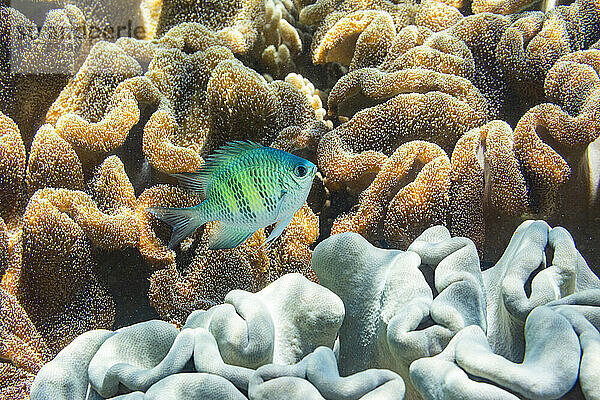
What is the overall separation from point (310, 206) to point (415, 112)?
1.74 ft

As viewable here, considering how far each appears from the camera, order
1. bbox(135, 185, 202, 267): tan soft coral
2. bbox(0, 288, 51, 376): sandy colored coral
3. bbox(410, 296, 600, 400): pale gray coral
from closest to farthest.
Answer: bbox(410, 296, 600, 400): pale gray coral
bbox(0, 288, 51, 376): sandy colored coral
bbox(135, 185, 202, 267): tan soft coral

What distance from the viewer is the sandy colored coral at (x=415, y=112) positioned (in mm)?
1692

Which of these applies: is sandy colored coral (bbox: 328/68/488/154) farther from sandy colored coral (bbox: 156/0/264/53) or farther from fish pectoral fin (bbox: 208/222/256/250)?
fish pectoral fin (bbox: 208/222/256/250)

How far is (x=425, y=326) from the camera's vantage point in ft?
3.51

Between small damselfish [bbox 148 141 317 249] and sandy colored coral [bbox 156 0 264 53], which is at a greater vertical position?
sandy colored coral [bbox 156 0 264 53]

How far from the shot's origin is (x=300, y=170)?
1.10 metres

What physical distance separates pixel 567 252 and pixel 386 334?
1.59ft

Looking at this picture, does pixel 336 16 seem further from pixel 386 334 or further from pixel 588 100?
pixel 386 334

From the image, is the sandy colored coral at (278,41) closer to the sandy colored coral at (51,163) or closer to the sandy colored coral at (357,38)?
the sandy colored coral at (357,38)

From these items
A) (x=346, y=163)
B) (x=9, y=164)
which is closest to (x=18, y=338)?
(x=9, y=164)

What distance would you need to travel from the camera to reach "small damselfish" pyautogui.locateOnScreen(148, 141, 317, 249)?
1093mm

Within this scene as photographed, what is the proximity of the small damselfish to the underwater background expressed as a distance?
0.41 ft

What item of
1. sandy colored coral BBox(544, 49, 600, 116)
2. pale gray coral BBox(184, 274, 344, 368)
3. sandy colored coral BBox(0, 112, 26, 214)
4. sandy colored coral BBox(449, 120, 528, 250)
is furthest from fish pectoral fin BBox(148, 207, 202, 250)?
sandy colored coral BBox(544, 49, 600, 116)

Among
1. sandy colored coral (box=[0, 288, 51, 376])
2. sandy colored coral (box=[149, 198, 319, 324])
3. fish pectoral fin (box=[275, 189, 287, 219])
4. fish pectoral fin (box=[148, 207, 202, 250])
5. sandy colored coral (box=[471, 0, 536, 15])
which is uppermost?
sandy colored coral (box=[471, 0, 536, 15])
